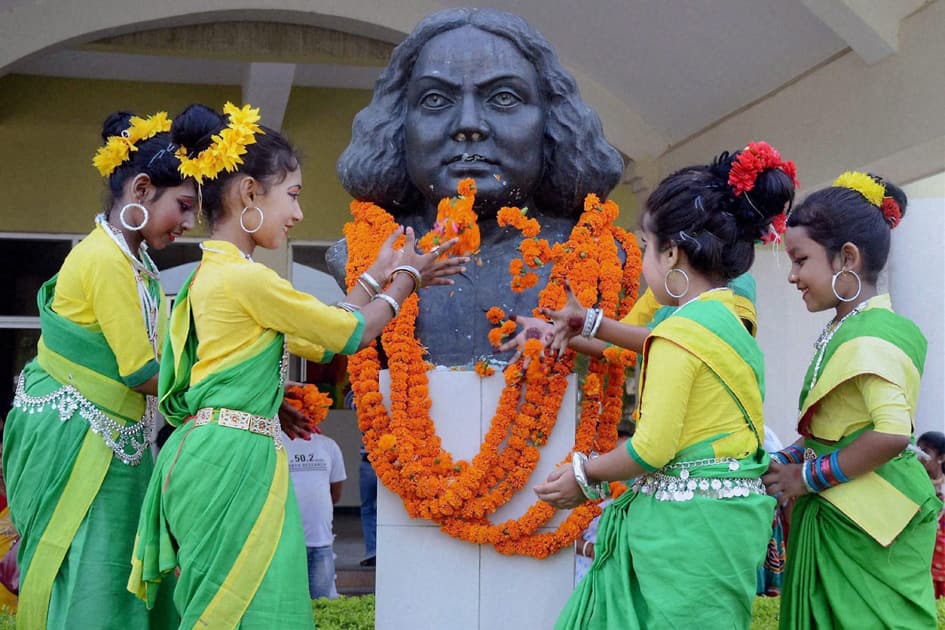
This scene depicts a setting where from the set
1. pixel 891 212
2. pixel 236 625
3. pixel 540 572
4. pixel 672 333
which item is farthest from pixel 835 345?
pixel 236 625

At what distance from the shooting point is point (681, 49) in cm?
763

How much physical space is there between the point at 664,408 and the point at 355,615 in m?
2.37

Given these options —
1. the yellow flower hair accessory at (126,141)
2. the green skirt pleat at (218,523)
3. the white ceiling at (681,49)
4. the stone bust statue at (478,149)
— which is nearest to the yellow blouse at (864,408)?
the stone bust statue at (478,149)

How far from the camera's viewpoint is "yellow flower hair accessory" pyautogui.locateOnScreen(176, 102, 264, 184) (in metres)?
2.95

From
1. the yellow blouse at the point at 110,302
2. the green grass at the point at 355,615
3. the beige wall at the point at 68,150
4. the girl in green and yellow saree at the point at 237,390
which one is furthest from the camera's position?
the beige wall at the point at 68,150

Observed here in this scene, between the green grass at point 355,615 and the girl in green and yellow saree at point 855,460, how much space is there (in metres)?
1.58

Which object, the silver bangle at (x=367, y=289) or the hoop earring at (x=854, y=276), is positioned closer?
the silver bangle at (x=367, y=289)

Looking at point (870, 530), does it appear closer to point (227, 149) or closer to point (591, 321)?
point (591, 321)

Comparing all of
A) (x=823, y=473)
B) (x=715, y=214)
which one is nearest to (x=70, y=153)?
(x=715, y=214)

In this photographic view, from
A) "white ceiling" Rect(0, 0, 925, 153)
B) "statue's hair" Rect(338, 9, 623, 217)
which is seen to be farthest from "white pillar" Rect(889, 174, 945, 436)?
"statue's hair" Rect(338, 9, 623, 217)

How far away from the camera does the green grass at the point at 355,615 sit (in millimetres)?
4500

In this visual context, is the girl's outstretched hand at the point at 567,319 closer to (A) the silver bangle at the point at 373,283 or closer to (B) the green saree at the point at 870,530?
(A) the silver bangle at the point at 373,283

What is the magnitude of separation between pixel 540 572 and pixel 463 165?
1.32m

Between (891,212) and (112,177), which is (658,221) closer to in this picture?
(891,212)
